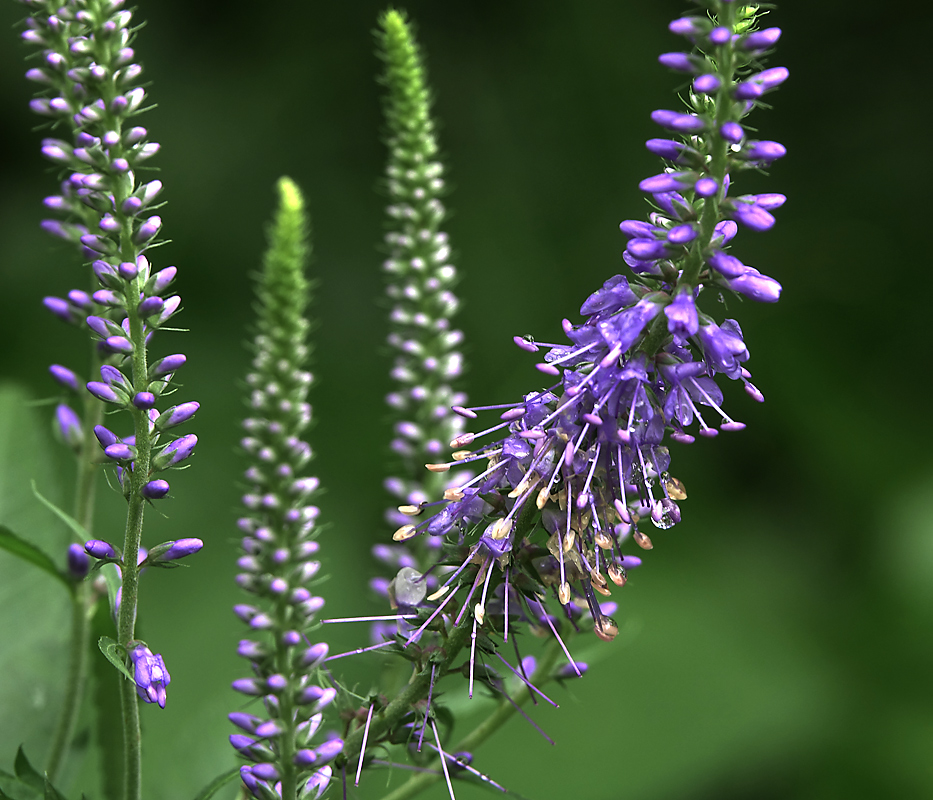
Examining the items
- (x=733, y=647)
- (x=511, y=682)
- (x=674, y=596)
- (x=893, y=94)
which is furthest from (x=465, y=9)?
(x=511, y=682)

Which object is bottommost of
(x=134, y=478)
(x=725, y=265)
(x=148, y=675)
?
(x=148, y=675)

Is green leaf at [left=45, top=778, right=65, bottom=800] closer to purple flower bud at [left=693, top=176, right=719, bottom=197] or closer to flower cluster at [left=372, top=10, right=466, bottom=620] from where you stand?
flower cluster at [left=372, top=10, right=466, bottom=620]

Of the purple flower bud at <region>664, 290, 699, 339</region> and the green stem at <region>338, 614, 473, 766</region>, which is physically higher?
the purple flower bud at <region>664, 290, 699, 339</region>

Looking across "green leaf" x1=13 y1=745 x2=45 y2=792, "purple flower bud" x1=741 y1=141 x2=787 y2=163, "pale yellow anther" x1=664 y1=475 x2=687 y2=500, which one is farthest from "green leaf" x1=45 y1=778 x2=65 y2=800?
"purple flower bud" x1=741 y1=141 x2=787 y2=163

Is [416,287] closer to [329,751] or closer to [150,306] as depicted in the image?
[150,306]

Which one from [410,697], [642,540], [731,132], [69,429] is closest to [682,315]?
[731,132]
